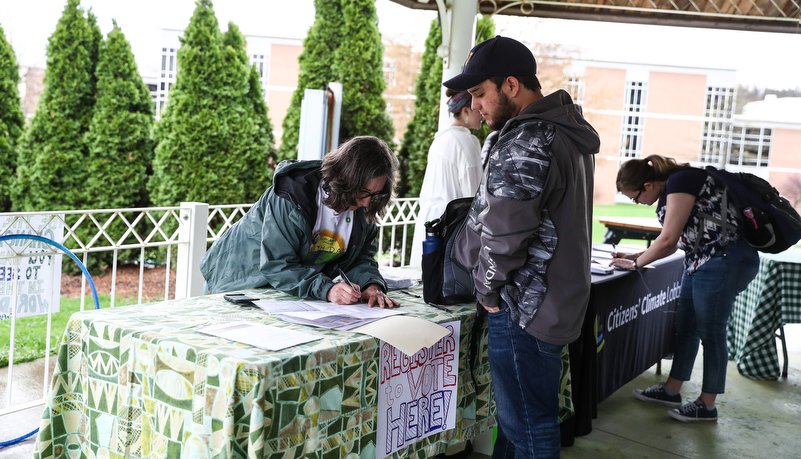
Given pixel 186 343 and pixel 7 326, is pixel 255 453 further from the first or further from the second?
pixel 7 326

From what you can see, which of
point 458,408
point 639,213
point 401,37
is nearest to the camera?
point 458,408

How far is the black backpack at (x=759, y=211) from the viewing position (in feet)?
10.3

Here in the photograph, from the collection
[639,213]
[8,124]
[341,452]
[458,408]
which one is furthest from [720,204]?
[639,213]

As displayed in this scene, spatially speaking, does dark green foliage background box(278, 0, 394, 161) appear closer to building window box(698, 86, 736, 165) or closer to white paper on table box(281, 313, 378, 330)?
white paper on table box(281, 313, 378, 330)

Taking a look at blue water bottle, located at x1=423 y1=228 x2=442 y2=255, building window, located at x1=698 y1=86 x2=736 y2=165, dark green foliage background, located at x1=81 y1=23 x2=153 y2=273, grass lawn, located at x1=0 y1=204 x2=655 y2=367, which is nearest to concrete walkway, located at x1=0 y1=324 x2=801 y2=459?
grass lawn, located at x1=0 y1=204 x2=655 y2=367

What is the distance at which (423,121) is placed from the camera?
8414 mm

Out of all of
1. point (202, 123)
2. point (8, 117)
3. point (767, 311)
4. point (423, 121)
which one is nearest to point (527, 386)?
point (767, 311)

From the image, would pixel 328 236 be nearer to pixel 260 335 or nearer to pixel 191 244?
pixel 260 335

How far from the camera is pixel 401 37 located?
16406 mm

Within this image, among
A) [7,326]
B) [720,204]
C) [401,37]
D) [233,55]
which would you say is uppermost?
[401,37]

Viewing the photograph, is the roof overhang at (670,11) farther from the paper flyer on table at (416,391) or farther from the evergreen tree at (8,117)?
the evergreen tree at (8,117)

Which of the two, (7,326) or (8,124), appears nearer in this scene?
(7,326)

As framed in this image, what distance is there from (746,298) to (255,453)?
434cm

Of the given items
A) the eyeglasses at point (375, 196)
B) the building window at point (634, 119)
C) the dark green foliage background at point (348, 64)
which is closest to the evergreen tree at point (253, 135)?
the dark green foliage background at point (348, 64)
